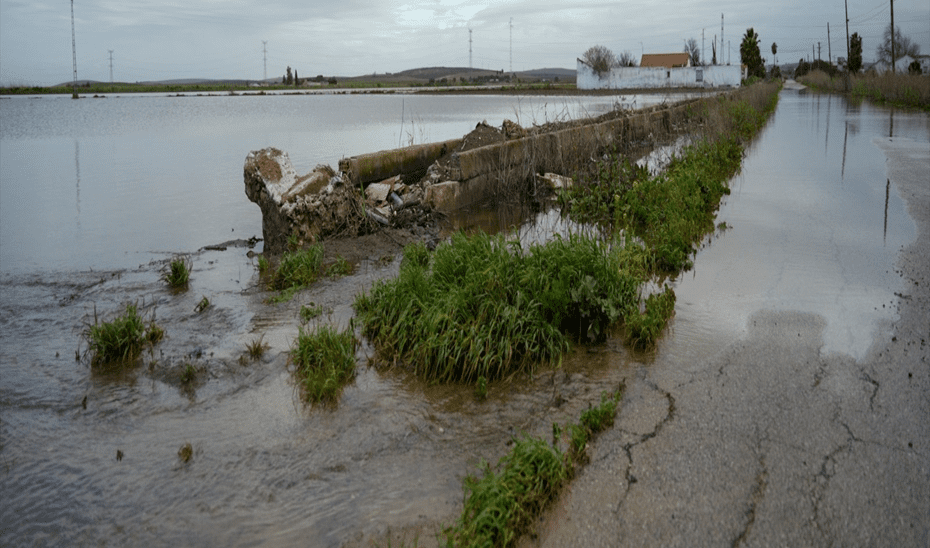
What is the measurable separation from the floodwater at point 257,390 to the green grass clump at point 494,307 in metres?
0.21

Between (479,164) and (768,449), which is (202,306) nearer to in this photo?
(768,449)

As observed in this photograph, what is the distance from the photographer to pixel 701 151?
13.8 meters

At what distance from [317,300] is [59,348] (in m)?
2.08

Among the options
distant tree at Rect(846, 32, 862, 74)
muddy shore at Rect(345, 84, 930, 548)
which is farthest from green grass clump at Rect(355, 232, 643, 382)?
distant tree at Rect(846, 32, 862, 74)

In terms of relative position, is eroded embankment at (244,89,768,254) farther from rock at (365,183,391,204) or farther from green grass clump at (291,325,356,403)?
green grass clump at (291,325,356,403)

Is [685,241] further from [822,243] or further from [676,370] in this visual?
[676,370]

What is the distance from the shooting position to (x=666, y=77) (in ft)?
282

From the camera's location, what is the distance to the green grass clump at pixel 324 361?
4.59m

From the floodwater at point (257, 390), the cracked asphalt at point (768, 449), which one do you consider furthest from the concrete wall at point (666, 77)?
the cracked asphalt at point (768, 449)

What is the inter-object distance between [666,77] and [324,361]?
289 ft

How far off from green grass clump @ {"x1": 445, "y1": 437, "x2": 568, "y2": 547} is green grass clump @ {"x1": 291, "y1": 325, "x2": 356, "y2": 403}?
1438 mm

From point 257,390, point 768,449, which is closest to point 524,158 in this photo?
point 257,390

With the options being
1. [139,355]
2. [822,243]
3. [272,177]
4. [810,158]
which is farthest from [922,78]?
[139,355]

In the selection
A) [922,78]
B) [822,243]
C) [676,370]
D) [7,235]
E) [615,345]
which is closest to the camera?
[676,370]
